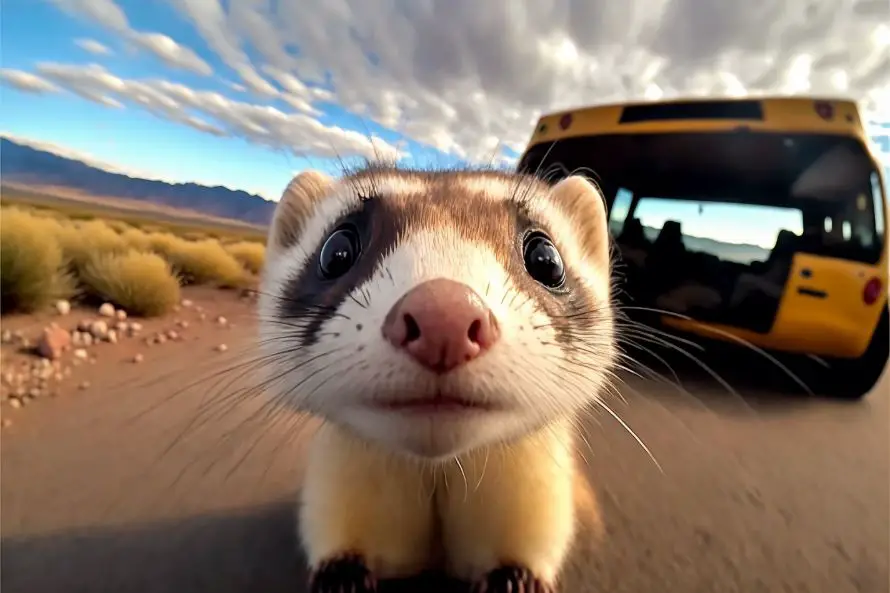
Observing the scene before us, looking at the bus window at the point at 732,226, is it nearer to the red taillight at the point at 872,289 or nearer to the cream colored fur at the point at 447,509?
the red taillight at the point at 872,289

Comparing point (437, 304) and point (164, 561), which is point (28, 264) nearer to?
point (164, 561)

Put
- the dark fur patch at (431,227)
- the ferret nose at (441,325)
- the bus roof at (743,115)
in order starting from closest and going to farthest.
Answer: the ferret nose at (441,325), the dark fur patch at (431,227), the bus roof at (743,115)

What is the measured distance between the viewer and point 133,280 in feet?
2.66

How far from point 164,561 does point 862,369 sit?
2.99ft

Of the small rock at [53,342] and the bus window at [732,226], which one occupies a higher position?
the bus window at [732,226]

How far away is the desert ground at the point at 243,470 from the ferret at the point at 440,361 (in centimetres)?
7

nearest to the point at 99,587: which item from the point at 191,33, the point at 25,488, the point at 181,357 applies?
the point at 25,488

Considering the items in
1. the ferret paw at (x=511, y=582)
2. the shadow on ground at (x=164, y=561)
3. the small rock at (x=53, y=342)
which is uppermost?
the small rock at (x=53, y=342)

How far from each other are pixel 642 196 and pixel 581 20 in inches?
9.4

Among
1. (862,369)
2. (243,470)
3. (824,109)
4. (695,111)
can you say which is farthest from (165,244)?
(862,369)

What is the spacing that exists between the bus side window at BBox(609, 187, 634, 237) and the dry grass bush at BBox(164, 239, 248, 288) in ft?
1.80

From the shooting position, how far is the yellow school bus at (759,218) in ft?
2.38

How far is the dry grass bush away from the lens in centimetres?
83

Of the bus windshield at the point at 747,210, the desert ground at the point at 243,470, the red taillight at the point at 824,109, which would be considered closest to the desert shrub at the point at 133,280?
the desert ground at the point at 243,470
